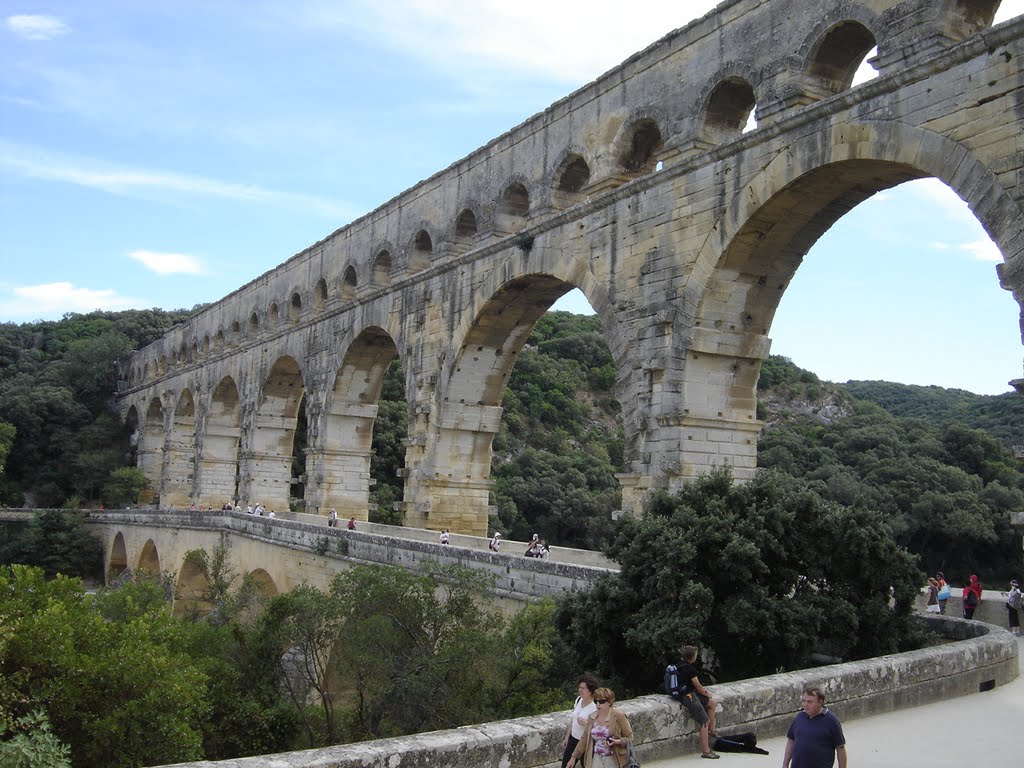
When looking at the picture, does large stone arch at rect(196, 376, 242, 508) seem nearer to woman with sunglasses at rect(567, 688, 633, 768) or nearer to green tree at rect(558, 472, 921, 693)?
green tree at rect(558, 472, 921, 693)

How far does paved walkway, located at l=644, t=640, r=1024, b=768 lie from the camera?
17.7ft

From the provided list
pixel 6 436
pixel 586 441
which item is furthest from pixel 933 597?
pixel 6 436

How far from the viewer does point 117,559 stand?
111 ft

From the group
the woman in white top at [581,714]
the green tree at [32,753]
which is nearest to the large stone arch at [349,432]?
the green tree at [32,753]

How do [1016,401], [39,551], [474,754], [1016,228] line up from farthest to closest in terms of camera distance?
[1016,401] < [39,551] < [1016,228] < [474,754]

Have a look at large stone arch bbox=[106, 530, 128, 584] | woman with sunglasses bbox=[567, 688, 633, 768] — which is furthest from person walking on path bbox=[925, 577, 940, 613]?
large stone arch bbox=[106, 530, 128, 584]

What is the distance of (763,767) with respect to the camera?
206 inches

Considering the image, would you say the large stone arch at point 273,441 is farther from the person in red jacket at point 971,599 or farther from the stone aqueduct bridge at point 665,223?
the person in red jacket at point 971,599

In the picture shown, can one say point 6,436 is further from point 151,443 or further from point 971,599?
point 971,599

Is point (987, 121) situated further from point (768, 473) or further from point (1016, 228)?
point (768, 473)

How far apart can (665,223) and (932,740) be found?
25.4 ft

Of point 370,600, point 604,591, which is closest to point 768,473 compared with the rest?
point 604,591

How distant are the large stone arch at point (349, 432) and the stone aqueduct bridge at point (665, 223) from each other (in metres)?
0.04

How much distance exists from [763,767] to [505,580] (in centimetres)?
637
